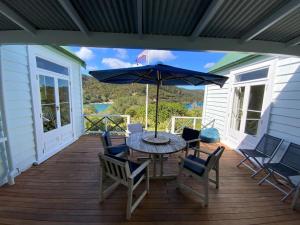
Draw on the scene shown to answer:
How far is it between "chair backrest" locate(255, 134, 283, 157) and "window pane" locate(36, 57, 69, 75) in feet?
17.2

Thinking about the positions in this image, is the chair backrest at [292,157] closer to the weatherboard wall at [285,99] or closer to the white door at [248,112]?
the weatherboard wall at [285,99]

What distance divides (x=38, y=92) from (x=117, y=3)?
283cm

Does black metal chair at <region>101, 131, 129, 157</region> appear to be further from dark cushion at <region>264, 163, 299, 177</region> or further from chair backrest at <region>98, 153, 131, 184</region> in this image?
dark cushion at <region>264, 163, 299, 177</region>

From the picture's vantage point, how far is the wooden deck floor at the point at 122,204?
1.84 meters

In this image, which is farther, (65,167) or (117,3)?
(65,167)

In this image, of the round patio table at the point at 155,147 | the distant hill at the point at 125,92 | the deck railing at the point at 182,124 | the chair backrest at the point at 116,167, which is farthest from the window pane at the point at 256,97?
the distant hill at the point at 125,92

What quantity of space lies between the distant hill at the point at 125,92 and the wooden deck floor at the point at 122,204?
34.7 ft

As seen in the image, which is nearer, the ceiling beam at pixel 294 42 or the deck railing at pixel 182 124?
the ceiling beam at pixel 294 42

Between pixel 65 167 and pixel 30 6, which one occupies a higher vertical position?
pixel 30 6

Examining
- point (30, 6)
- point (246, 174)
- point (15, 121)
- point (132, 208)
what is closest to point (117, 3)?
point (30, 6)

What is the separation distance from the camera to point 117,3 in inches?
54.6

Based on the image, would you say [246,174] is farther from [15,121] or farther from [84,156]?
[15,121]

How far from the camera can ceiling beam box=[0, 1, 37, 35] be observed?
1.42 metres

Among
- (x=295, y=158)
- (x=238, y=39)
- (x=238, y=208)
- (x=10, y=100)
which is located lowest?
(x=238, y=208)
